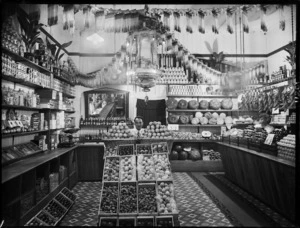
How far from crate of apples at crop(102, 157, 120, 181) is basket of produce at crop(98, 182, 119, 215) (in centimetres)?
12

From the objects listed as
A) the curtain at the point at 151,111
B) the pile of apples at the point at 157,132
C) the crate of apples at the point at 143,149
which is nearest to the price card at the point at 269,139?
the pile of apples at the point at 157,132

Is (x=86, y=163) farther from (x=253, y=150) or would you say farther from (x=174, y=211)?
(x=253, y=150)

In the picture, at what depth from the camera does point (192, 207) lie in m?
4.53

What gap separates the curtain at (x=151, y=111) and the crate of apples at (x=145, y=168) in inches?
170

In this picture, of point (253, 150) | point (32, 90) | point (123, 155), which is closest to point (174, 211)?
point (123, 155)

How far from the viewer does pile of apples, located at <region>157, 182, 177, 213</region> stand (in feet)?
11.6

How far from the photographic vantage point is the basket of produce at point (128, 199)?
138 inches

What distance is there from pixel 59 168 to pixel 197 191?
307 centimetres

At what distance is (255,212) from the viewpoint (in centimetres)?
424

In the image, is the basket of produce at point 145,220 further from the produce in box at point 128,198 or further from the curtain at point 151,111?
the curtain at point 151,111

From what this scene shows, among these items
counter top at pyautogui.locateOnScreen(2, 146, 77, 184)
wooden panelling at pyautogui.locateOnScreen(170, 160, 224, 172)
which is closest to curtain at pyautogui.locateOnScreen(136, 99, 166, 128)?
wooden panelling at pyautogui.locateOnScreen(170, 160, 224, 172)

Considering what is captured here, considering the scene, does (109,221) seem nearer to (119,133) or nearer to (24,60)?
(119,133)

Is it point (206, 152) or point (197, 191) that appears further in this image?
point (206, 152)

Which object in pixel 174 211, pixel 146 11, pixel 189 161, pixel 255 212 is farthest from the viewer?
pixel 189 161
